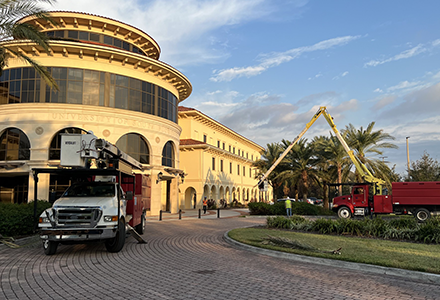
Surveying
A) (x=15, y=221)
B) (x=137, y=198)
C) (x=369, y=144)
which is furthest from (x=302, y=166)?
(x=15, y=221)

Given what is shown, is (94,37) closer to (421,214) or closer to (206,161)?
(206,161)

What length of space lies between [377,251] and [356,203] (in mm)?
15071

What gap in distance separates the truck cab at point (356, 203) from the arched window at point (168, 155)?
15.3 metres

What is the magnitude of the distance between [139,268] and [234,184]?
47294mm

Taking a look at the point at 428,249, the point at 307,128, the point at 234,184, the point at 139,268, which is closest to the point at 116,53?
the point at 307,128

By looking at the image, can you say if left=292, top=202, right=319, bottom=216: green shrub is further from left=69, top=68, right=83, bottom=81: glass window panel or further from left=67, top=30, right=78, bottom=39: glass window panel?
left=67, top=30, right=78, bottom=39: glass window panel

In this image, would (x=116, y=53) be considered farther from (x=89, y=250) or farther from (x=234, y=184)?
(x=234, y=184)

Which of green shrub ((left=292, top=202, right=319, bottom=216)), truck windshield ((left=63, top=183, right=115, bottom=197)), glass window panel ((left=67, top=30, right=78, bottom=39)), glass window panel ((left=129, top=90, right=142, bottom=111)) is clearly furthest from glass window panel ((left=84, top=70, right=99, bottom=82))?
green shrub ((left=292, top=202, right=319, bottom=216))

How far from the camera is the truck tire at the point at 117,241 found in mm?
10172

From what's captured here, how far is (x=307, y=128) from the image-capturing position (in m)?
33.9

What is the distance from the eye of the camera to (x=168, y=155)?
31.3 meters

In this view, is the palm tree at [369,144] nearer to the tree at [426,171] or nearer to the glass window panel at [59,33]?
the tree at [426,171]

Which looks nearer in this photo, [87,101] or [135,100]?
[87,101]

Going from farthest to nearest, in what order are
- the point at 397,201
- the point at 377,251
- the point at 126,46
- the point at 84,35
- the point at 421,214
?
the point at 126,46
the point at 84,35
the point at 397,201
the point at 421,214
the point at 377,251
